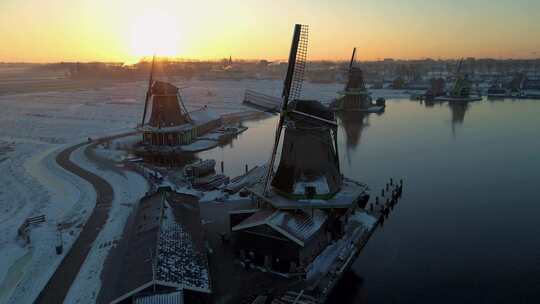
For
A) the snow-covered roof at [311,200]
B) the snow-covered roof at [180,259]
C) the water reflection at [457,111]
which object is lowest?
the snow-covered roof at [180,259]

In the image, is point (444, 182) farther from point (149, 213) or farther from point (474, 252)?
point (149, 213)

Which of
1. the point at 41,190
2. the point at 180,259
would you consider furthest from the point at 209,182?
the point at 180,259

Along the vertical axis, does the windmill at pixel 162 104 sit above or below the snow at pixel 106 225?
above

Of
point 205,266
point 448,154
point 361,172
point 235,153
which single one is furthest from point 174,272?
point 448,154

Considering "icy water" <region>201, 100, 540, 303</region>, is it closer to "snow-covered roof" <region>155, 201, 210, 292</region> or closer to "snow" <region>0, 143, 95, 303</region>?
"snow-covered roof" <region>155, 201, 210, 292</region>

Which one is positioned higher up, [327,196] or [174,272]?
[327,196]

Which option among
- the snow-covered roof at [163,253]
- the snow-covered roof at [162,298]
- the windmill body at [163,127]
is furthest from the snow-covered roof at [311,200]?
the windmill body at [163,127]

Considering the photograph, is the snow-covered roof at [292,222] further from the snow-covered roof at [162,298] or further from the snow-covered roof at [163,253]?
the snow-covered roof at [162,298]
